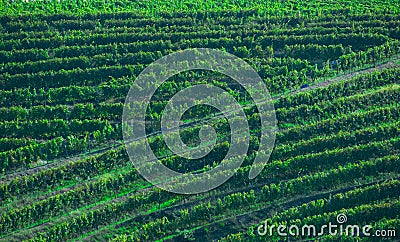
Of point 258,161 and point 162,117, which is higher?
point 162,117

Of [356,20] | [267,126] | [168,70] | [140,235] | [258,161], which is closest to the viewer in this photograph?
[140,235]

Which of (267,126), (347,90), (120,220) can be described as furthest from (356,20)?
Answer: (120,220)

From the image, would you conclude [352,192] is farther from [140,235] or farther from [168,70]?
[168,70]

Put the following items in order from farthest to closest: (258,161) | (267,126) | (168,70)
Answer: (168,70), (267,126), (258,161)

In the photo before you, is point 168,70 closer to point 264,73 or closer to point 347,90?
point 264,73

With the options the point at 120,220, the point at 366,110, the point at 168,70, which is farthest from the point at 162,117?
the point at 366,110

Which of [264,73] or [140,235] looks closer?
[140,235]

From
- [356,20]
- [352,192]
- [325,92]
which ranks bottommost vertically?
[352,192]
